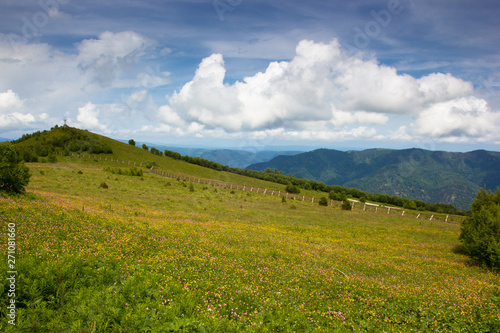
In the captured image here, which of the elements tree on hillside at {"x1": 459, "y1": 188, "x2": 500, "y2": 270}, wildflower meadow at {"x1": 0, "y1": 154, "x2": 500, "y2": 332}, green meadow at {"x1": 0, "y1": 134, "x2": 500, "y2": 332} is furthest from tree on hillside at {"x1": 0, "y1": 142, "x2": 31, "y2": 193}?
tree on hillside at {"x1": 459, "y1": 188, "x2": 500, "y2": 270}

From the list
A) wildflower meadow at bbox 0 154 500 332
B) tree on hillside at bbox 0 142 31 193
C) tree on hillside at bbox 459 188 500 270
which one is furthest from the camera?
tree on hillside at bbox 0 142 31 193

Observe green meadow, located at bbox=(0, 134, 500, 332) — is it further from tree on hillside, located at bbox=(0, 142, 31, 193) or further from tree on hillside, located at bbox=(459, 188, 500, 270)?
tree on hillside, located at bbox=(0, 142, 31, 193)

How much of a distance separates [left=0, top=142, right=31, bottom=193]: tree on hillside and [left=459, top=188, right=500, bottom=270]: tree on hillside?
105ft

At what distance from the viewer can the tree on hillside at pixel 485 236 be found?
16155 millimetres

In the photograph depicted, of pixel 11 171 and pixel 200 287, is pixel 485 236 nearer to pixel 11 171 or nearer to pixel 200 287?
pixel 200 287

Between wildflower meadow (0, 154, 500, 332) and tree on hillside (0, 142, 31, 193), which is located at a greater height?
tree on hillside (0, 142, 31, 193)

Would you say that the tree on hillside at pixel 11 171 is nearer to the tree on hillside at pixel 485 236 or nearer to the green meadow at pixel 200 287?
the green meadow at pixel 200 287

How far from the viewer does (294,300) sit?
7.81 metres

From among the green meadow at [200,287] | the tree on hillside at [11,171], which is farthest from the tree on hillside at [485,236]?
the tree on hillside at [11,171]

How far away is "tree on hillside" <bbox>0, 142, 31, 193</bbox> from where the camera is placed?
16531mm

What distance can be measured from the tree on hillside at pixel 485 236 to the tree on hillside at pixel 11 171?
32107mm

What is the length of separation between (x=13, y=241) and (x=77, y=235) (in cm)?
226

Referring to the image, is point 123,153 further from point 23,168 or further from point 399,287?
point 399,287

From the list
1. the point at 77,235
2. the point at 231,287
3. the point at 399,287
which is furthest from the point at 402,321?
the point at 77,235
